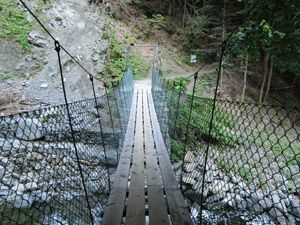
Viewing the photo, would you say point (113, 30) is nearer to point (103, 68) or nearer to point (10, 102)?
point (103, 68)

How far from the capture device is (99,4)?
25.8 ft

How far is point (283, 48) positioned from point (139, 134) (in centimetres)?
225

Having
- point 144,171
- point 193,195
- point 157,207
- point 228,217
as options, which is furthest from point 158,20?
→ point 157,207

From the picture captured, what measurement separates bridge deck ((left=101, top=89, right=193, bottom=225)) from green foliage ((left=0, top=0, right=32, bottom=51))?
6.86 meters

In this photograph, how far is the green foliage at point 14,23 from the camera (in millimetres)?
6262

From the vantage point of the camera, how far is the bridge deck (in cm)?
118

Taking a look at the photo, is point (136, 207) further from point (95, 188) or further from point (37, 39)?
point (37, 39)

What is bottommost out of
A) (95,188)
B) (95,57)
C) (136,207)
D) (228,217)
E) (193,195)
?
(228,217)

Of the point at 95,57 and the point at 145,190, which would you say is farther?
the point at 95,57

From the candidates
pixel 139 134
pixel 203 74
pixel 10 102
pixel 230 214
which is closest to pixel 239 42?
pixel 139 134

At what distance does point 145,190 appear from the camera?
56.9 inches

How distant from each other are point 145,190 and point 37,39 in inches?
299

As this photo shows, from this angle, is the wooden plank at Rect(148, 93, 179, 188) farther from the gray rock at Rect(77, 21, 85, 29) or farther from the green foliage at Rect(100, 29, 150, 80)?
the gray rock at Rect(77, 21, 85, 29)

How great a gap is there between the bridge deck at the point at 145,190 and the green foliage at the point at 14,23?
6858mm
